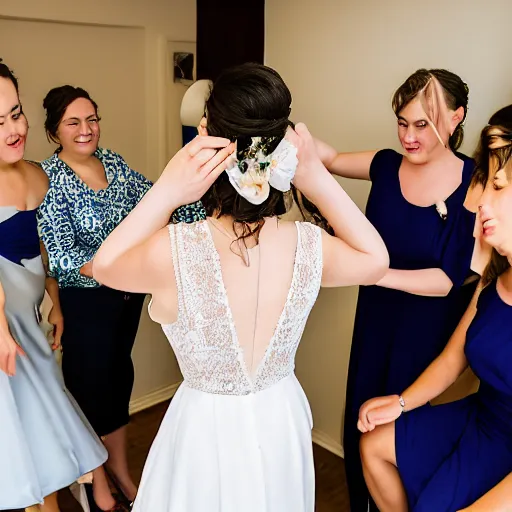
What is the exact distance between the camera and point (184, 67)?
9.75ft

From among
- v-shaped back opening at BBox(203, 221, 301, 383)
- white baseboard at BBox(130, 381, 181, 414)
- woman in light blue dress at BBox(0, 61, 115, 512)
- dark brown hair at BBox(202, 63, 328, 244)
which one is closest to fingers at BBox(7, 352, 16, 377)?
woman in light blue dress at BBox(0, 61, 115, 512)

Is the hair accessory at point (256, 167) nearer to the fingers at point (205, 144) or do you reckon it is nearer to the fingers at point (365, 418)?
the fingers at point (205, 144)

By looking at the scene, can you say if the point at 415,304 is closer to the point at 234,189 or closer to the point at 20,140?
the point at 234,189

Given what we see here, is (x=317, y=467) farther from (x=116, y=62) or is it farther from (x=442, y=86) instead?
(x=116, y=62)

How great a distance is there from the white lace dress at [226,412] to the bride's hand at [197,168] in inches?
3.9

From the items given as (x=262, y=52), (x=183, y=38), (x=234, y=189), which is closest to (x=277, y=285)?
(x=234, y=189)

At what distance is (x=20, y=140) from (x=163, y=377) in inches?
67.2

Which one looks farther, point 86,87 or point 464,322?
point 86,87


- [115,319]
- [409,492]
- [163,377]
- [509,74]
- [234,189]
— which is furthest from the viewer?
[163,377]

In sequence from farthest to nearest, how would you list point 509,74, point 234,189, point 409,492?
point 509,74 < point 409,492 < point 234,189

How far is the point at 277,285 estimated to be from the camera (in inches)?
52.5

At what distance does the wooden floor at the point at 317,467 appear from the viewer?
8.10 feet

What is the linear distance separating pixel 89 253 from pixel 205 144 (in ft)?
3.61

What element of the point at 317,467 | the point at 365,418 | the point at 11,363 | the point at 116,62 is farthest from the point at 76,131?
the point at 317,467
